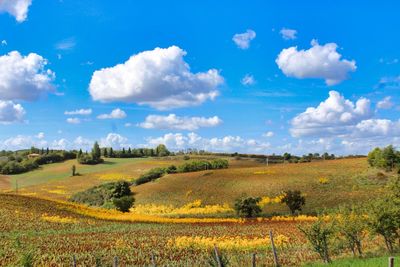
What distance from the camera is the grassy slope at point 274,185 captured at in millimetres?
78062

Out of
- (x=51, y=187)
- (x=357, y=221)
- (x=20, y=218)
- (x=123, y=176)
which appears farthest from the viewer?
(x=123, y=176)

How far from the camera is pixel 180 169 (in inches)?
5138

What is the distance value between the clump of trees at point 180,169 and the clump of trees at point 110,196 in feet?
27.0

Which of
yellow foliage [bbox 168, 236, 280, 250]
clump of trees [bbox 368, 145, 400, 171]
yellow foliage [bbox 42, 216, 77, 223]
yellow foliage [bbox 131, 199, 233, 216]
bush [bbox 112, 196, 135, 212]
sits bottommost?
yellow foliage [bbox 131, 199, 233, 216]

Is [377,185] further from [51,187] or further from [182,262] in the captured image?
[51,187]

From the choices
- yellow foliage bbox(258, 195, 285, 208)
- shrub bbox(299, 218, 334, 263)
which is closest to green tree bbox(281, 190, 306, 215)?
yellow foliage bbox(258, 195, 285, 208)

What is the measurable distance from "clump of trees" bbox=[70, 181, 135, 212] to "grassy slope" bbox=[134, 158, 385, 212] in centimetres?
462

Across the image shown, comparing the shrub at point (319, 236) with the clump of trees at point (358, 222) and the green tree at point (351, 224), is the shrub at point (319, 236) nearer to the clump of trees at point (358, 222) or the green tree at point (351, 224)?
the clump of trees at point (358, 222)

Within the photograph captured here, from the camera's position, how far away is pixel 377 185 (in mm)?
80688

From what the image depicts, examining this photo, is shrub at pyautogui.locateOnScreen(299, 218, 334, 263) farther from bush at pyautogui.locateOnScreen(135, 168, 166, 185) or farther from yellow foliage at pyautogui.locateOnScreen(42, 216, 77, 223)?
bush at pyautogui.locateOnScreen(135, 168, 166, 185)

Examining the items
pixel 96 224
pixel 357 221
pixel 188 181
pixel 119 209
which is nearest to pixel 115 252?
pixel 357 221

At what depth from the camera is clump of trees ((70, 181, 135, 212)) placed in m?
84.6

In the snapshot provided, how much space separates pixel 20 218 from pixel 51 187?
87.0 metres

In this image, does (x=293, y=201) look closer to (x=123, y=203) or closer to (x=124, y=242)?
(x=123, y=203)
